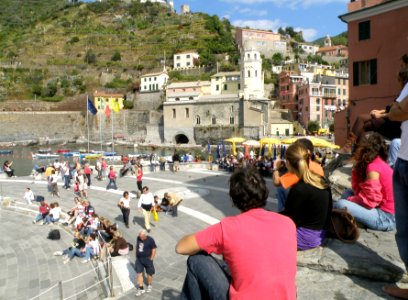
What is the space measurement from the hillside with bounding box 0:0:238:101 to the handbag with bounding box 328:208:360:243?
3132 inches

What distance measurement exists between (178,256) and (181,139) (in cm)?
5362

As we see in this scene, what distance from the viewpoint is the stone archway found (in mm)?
60688

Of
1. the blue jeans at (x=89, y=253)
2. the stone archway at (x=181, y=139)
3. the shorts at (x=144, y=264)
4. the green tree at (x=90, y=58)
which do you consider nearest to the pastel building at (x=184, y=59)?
the green tree at (x=90, y=58)

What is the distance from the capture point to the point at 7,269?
340 inches

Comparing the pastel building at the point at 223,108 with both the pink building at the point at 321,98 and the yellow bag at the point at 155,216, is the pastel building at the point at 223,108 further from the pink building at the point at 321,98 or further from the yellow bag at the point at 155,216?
the yellow bag at the point at 155,216

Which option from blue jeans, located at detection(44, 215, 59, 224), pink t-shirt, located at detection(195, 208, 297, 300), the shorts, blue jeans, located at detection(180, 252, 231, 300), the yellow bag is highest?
pink t-shirt, located at detection(195, 208, 297, 300)

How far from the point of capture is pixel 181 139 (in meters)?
61.6

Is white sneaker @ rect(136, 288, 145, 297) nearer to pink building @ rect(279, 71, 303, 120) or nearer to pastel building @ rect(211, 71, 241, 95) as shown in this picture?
pastel building @ rect(211, 71, 241, 95)

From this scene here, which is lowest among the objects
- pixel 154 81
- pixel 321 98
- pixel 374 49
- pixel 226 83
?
pixel 374 49

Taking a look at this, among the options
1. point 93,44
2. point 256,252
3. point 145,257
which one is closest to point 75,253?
point 145,257

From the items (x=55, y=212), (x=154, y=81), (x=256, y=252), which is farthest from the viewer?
(x=154, y=81)

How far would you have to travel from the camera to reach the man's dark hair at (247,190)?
2447 mm

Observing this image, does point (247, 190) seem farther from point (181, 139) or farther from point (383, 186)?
point (181, 139)

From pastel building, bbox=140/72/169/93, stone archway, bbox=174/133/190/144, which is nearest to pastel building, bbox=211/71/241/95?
stone archway, bbox=174/133/190/144
